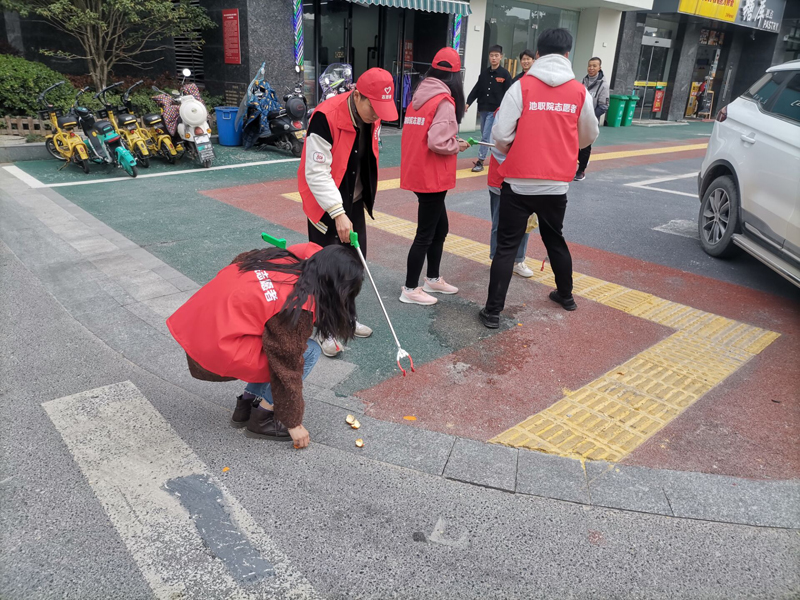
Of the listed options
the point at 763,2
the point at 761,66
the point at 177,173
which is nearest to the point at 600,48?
the point at 763,2

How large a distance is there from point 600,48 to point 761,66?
9813mm

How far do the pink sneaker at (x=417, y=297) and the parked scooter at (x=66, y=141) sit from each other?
6.28 meters

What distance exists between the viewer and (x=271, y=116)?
10.8 m

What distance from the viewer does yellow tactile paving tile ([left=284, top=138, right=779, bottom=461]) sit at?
10.4 feet

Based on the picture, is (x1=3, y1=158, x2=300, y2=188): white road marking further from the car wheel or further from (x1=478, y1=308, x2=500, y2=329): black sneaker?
the car wheel

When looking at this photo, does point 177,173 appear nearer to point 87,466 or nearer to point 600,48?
point 87,466

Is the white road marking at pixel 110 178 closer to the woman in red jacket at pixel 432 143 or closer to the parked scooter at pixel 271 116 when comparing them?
the parked scooter at pixel 271 116

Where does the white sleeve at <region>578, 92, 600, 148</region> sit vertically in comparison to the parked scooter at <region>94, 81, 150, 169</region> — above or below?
above

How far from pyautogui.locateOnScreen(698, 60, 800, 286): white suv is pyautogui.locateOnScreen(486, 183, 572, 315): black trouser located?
183 centimetres

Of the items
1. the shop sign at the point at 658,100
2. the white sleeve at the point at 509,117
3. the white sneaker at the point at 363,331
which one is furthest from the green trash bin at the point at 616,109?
the white sneaker at the point at 363,331

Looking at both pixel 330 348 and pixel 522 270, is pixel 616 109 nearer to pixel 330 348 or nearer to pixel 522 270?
pixel 522 270

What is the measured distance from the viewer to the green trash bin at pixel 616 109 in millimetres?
17828

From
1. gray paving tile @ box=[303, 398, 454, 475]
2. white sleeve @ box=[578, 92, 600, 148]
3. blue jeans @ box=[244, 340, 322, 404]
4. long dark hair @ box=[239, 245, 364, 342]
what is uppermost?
white sleeve @ box=[578, 92, 600, 148]

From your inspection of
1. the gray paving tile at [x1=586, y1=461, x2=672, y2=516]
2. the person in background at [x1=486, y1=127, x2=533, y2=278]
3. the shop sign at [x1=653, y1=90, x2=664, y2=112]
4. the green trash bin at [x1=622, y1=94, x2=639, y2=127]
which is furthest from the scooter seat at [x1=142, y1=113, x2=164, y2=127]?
the shop sign at [x1=653, y1=90, x2=664, y2=112]
